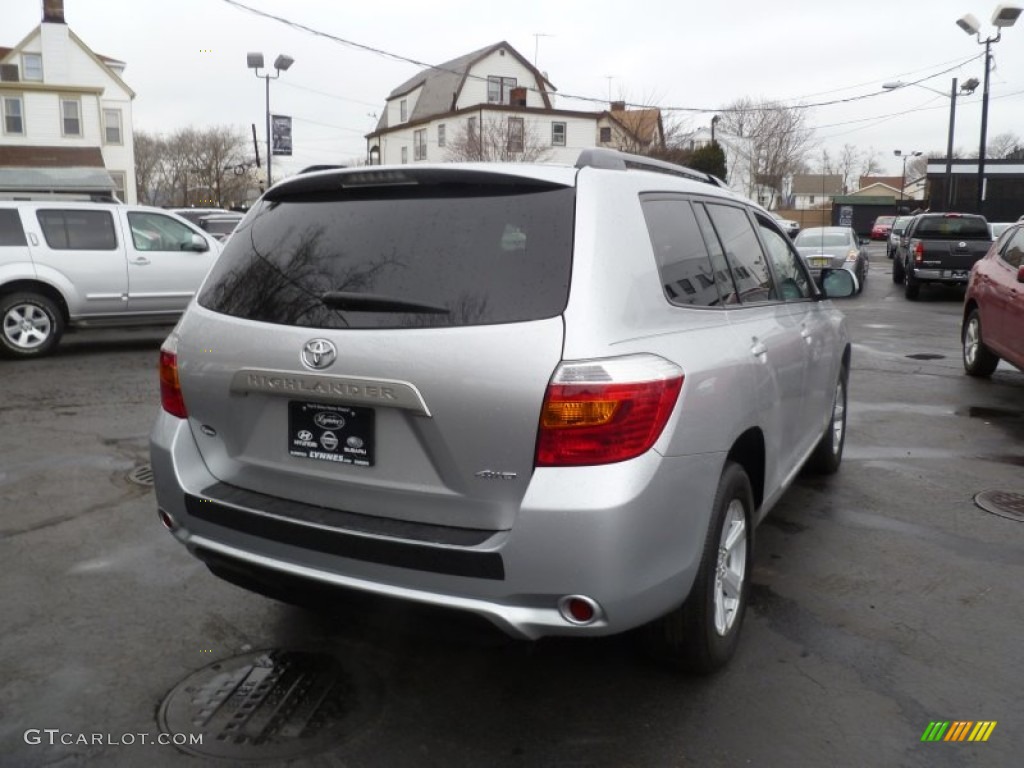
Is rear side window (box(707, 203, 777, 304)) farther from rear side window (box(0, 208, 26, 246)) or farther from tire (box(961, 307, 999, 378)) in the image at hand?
rear side window (box(0, 208, 26, 246))

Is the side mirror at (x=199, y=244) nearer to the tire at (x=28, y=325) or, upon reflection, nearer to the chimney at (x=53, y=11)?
the tire at (x=28, y=325)

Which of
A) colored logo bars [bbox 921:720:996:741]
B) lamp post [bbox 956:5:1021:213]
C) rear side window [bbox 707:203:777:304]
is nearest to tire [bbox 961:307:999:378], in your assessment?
rear side window [bbox 707:203:777:304]

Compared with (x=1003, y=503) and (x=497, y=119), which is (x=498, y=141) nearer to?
(x=497, y=119)

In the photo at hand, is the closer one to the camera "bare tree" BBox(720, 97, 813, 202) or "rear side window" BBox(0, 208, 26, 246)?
"rear side window" BBox(0, 208, 26, 246)

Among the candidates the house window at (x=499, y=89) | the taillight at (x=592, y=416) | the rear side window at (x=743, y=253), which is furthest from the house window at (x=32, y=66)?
→ the taillight at (x=592, y=416)

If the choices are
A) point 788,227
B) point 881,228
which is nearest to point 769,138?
point 881,228

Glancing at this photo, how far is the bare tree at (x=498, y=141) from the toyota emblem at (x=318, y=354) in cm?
4507

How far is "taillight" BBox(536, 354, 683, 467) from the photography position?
8.34ft

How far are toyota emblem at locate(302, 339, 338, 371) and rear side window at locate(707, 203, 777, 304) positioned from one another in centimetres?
177

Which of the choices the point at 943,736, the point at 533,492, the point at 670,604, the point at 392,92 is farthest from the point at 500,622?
the point at 392,92

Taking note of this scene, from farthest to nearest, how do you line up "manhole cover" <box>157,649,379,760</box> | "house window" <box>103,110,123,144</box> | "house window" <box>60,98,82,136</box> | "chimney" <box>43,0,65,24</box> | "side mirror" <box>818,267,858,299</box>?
"house window" <box>103,110,123,144</box>
"chimney" <box>43,0,65,24</box>
"house window" <box>60,98,82,136</box>
"side mirror" <box>818,267,858,299</box>
"manhole cover" <box>157,649,379,760</box>

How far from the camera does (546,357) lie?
2.55 m

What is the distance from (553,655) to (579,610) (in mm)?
933

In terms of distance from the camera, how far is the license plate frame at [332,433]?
9.11 ft
